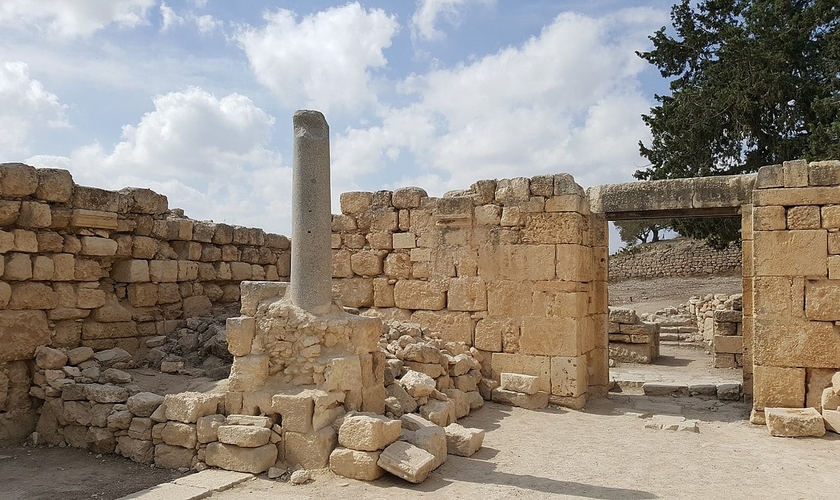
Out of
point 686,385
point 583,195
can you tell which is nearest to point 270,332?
point 583,195

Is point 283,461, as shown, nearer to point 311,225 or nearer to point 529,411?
point 311,225

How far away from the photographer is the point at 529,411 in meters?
8.09

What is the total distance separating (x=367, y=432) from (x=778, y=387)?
16.5 feet

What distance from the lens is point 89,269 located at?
7848 millimetres

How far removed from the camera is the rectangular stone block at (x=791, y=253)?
23.2 ft

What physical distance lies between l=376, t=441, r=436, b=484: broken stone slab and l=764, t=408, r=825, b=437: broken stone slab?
405cm

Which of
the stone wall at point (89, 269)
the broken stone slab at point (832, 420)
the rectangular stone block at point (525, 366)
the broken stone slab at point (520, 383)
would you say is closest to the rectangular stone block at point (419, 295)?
the rectangular stone block at point (525, 366)

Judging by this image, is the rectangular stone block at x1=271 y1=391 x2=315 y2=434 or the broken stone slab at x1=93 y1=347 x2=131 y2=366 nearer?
the rectangular stone block at x1=271 y1=391 x2=315 y2=434

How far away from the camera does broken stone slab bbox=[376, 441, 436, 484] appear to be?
5156 millimetres

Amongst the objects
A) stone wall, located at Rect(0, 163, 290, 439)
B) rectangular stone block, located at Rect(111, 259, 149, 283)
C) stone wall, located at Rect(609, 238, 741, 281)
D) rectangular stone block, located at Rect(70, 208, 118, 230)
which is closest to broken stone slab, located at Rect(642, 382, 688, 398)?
stone wall, located at Rect(0, 163, 290, 439)

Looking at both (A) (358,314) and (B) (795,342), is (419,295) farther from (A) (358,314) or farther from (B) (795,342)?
(B) (795,342)

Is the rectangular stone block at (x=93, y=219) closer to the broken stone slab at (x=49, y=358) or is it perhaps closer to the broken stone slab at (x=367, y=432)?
the broken stone slab at (x=49, y=358)

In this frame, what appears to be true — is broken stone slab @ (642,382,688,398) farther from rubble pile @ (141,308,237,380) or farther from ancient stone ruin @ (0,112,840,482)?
rubble pile @ (141,308,237,380)

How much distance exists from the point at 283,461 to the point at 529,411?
361 centimetres
